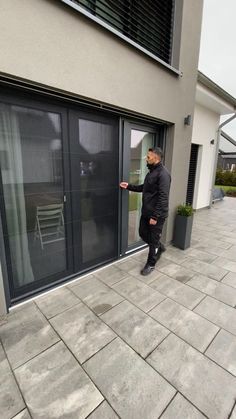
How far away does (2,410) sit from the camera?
3.73ft

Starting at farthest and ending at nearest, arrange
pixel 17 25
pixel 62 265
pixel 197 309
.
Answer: pixel 62 265
pixel 197 309
pixel 17 25

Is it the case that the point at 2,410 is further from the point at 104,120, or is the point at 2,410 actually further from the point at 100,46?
the point at 100,46

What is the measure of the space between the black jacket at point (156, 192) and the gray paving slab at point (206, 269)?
3.27 feet

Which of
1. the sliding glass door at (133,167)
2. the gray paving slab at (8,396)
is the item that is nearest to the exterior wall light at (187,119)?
the sliding glass door at (133,167)

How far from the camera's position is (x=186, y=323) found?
1820 millimetres

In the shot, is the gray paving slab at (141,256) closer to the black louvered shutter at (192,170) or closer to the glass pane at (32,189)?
the glass pane at (32,189)

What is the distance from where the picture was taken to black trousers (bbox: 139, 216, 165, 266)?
2574 millimetres

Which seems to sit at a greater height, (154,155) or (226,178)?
(154,155)

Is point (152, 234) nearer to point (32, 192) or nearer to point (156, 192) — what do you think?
point (156, 192)

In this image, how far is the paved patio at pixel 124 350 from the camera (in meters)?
1.18

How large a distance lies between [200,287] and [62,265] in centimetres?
172

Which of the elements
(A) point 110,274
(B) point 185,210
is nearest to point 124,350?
(A) point 110,274

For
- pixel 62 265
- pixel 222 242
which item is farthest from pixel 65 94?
pixel 222 242

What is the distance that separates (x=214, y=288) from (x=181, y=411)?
1.49m
